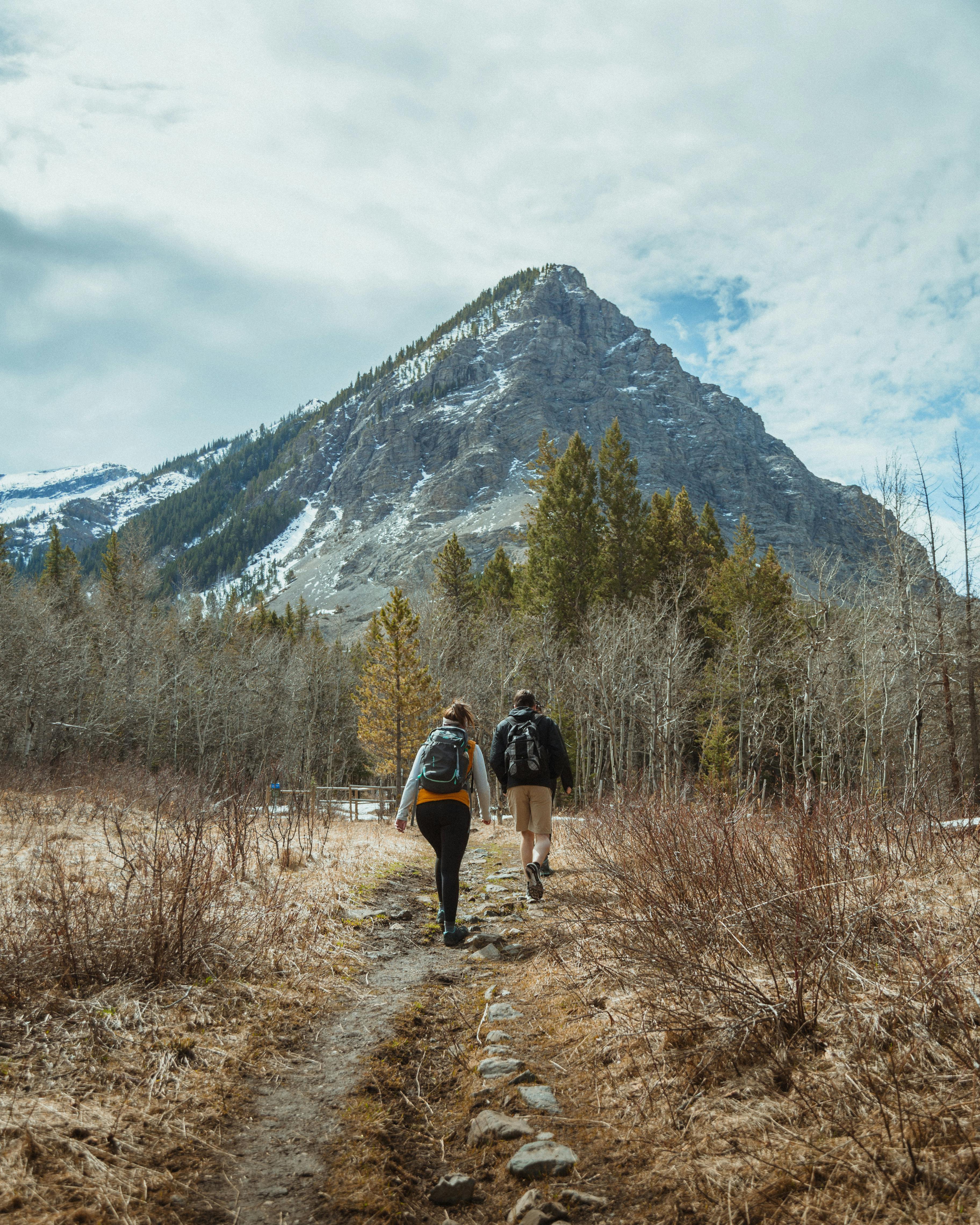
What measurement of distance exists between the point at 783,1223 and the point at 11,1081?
2.78 m

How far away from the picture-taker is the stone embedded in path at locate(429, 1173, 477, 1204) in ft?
7.32

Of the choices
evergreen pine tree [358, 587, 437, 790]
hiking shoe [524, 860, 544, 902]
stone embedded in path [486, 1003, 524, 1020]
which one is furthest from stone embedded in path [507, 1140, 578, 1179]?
evergreen pine tree [358, 587, 437, 790]

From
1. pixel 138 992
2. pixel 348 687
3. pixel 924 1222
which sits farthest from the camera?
pixel 348 687

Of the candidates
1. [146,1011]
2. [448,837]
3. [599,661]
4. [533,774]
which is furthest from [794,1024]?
[599,661]

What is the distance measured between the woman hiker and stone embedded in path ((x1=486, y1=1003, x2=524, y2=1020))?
156cm

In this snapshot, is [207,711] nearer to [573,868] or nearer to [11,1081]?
[573,868]

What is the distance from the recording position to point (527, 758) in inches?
291

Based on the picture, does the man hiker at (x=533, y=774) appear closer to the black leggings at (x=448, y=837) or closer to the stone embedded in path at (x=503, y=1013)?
the black leggings at (x=448, y=837)

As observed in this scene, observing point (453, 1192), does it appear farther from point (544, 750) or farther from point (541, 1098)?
point (544, 750)

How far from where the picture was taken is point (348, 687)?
5072cm

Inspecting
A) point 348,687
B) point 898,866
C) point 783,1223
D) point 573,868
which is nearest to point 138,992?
point 783,1223

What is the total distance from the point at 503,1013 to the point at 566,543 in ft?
95.2

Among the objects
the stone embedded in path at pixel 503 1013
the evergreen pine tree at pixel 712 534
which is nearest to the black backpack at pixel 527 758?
the stone embedded in path at pixel 503 1013

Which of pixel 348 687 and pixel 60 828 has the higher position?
pixel 348 687
